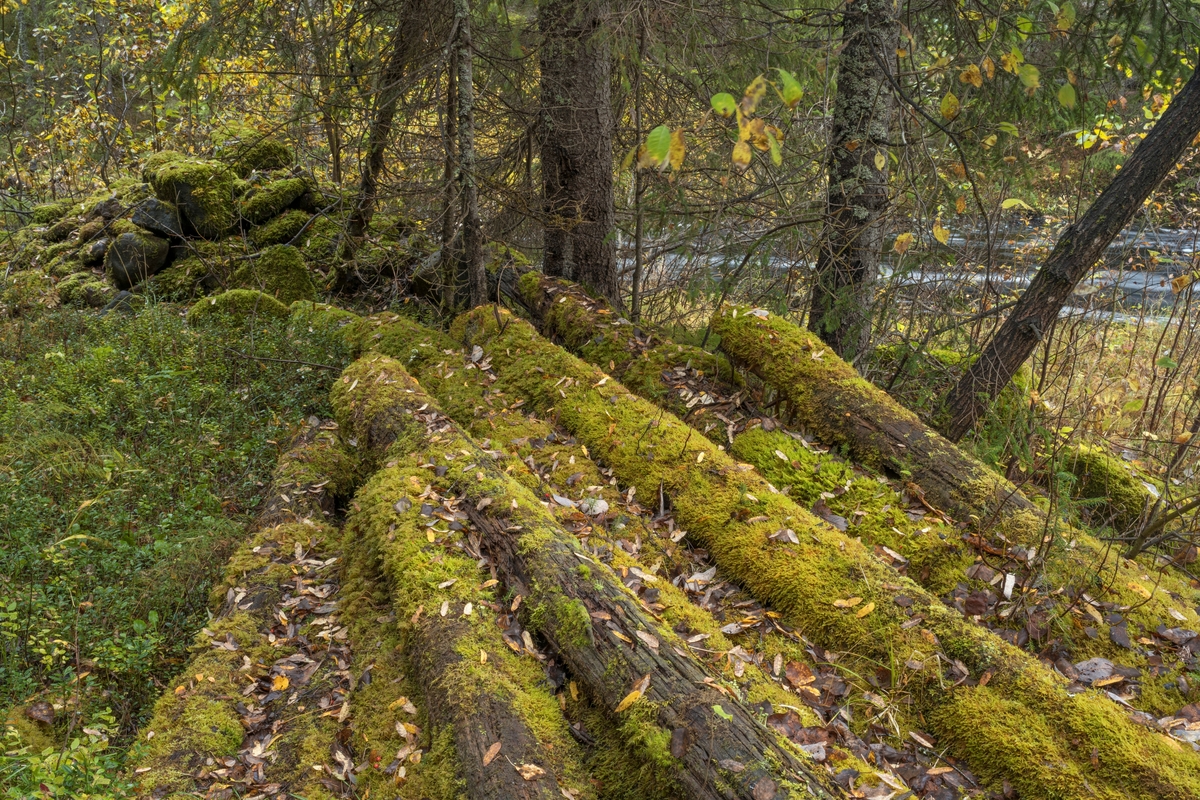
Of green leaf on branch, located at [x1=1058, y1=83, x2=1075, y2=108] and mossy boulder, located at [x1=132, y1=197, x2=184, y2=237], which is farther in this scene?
mossy boulder, located at [x1=132, y1=197, x2=184, y2=237]

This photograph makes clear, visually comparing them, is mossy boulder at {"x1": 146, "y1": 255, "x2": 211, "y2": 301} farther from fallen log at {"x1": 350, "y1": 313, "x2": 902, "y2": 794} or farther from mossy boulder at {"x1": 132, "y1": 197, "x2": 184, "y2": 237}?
fallen log at {"x1": 350, "y1": 313, "x2": 902, "y2": 794}

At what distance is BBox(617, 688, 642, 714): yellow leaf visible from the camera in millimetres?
2771

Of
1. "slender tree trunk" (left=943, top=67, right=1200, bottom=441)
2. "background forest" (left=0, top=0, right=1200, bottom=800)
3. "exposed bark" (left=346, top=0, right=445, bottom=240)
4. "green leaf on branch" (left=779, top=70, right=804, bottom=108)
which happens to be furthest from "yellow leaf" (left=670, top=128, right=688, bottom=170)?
"exposed bark" (left=346, top=0, right=445, bottom=240)

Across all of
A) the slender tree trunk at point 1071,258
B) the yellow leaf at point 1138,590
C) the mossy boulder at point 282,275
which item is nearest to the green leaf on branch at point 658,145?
the yellow leaf at point 1138,590

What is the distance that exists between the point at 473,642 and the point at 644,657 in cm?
82

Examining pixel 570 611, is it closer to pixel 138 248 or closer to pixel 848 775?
pixel 848 775

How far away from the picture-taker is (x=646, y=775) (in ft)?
8.80

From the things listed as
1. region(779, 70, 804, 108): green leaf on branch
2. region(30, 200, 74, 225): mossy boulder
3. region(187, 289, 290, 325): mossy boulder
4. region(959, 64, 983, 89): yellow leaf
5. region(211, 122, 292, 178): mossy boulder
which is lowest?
region(187, 289, 290, 325): mossy boulder

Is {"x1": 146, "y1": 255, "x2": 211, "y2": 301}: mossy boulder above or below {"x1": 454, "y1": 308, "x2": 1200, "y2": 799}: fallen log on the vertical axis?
below

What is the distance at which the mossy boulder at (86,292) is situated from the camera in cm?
948

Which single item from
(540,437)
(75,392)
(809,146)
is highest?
(809,146)

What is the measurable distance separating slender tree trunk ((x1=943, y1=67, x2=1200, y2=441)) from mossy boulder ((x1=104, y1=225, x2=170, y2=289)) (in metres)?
10.4

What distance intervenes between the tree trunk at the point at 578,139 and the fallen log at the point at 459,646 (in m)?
3.52

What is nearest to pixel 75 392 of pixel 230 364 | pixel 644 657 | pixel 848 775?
pixel 230 364
